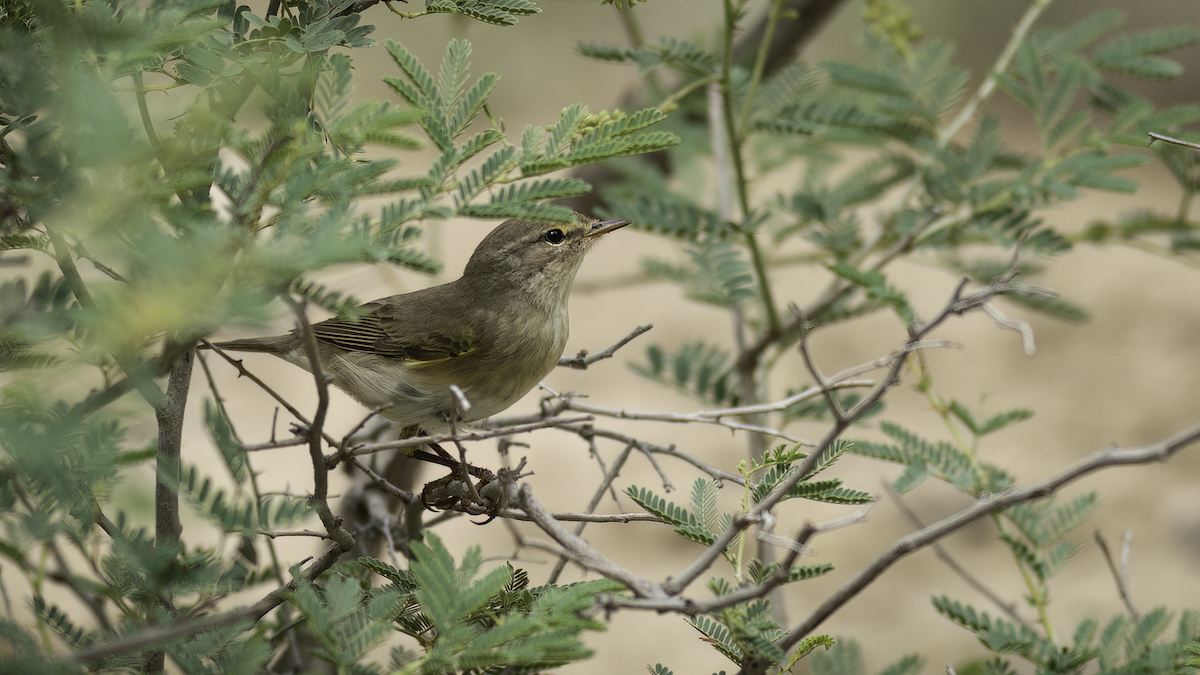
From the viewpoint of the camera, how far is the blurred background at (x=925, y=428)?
17.0 feet

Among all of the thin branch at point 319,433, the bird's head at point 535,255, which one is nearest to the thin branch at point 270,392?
the thin branch at point 319,433

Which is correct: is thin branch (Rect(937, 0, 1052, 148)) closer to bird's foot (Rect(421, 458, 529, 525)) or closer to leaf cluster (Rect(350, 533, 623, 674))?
bird's foot (Rect(421, 458, 529, 525))

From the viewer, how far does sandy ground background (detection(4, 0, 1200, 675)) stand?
17.1 ft

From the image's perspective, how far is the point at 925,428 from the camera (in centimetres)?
642

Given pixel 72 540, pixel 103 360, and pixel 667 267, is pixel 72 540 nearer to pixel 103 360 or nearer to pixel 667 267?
pixel 103 360

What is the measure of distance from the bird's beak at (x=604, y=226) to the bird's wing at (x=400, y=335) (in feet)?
1.83

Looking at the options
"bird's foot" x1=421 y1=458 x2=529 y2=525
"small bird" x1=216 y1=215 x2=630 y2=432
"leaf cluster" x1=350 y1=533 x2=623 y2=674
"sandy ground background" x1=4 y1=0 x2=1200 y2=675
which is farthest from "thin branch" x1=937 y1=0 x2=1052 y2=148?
"leaf cluster" x1=350 y1=533 x2=623 y2=674

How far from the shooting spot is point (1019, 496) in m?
1.12

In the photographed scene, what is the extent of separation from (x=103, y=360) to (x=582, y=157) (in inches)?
37.0

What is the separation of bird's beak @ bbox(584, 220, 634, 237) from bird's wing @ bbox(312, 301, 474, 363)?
0.56m

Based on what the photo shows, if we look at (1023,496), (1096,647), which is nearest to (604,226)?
(1096,647)

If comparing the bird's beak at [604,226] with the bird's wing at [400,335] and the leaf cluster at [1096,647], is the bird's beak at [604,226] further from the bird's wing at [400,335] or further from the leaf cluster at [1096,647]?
the leaf cluster at [1096,647]

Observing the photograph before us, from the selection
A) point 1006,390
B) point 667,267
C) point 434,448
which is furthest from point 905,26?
point 1006,390

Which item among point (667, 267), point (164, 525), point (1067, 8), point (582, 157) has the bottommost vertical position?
point (164, 525)
